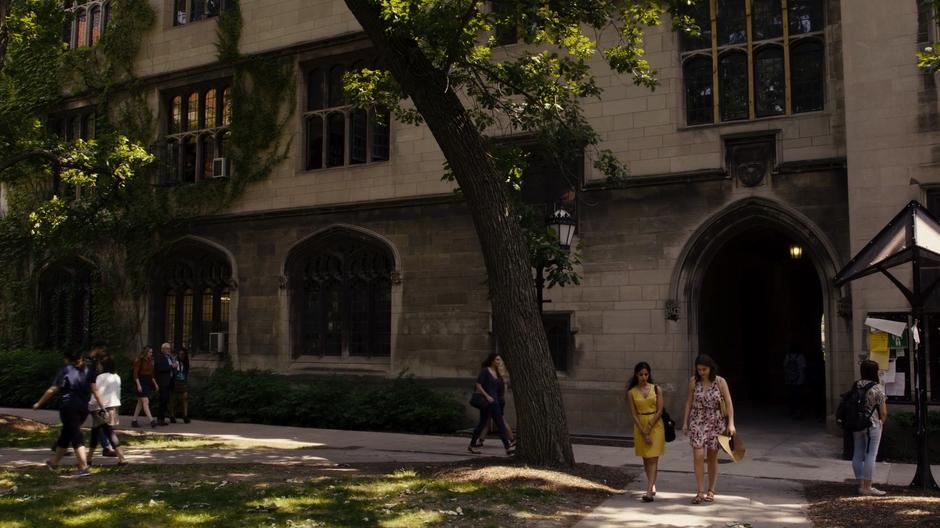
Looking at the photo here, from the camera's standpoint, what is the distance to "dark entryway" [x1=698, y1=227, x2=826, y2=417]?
2002cm

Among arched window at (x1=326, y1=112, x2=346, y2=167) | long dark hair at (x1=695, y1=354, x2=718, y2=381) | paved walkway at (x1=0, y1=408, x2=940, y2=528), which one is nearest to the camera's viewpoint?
paved walkway at (x1=0, y1=408, x2=940, y2=528)

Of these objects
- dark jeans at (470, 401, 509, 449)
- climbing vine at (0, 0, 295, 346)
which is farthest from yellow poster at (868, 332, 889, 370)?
climbing vine at (0, 0, 295, 346)

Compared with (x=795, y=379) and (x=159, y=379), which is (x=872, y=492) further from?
(x=159, y=379)

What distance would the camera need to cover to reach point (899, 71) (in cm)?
1244

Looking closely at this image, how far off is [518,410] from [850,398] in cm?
A: 373

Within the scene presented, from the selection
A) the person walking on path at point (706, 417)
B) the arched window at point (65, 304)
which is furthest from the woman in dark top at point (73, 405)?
the arched window at point (65, 304)

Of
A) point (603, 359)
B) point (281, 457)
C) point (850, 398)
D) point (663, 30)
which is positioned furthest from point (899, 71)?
point (281, 457)

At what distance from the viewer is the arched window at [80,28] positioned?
23.4 m

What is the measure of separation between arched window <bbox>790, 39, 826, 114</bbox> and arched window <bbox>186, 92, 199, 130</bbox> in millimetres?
13980

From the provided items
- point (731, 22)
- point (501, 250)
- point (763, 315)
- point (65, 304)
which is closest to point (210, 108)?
point (65, 304)

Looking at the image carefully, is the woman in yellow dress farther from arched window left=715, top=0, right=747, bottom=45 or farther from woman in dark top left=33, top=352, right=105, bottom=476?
arched window left=715, top=0, right=747, bottom=45

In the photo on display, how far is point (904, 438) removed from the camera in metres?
12.1

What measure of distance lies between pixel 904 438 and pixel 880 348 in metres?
1.32

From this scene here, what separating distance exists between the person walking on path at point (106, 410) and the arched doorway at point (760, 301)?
29.2 feet
